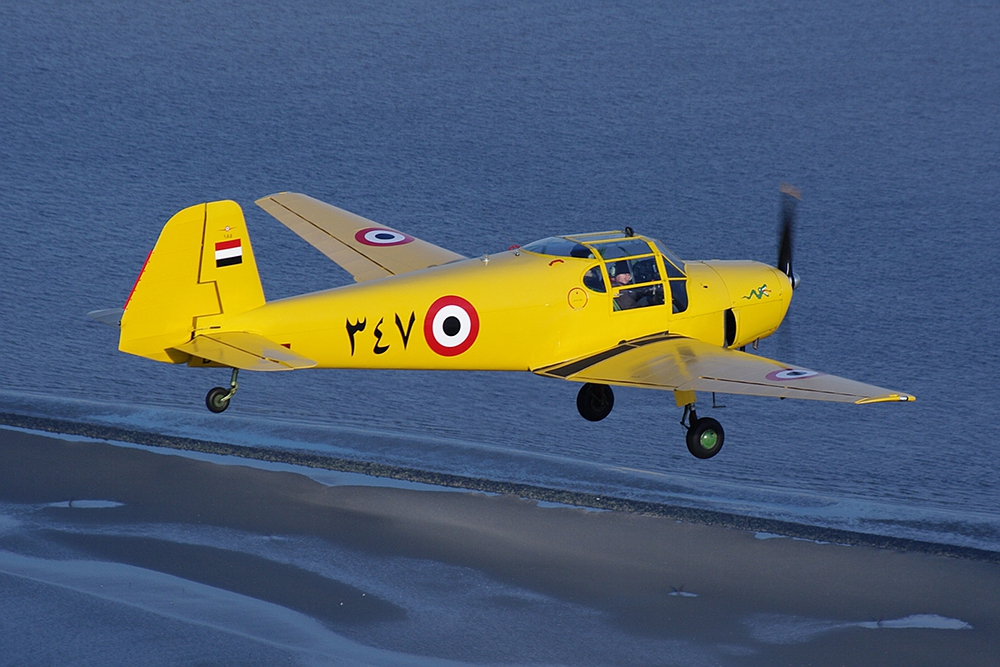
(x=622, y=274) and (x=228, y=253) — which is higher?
(x=622, y=274)

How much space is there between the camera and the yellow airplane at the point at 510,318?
1794 cm

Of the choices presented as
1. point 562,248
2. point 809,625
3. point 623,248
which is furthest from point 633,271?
point 809,625

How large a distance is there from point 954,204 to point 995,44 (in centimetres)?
1533

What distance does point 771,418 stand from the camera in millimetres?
28141

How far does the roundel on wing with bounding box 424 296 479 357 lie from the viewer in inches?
792

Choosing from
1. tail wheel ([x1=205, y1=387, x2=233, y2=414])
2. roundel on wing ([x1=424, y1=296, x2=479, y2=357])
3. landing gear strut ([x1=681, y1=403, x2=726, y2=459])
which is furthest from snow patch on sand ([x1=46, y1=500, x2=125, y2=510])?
landing gear strut ([x1=681, y1=403, x2=726, y2=459])

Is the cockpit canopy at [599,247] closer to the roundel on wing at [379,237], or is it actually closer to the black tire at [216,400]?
the roundel on wing at [379,237]

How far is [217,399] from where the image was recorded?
18.0 m

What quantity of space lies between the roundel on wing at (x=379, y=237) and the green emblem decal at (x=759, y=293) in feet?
23.7

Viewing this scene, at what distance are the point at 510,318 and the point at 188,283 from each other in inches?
212

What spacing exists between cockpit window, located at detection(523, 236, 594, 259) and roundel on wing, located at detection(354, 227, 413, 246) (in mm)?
5225

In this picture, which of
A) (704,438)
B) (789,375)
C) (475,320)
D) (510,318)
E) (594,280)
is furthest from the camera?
(594,280)

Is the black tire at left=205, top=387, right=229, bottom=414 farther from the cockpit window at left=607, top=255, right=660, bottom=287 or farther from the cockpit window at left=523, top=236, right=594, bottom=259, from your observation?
the cockpit window at left=607, top=255, right=660, bottom=287

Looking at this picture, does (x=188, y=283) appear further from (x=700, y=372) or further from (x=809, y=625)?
(x=809, y=625)
